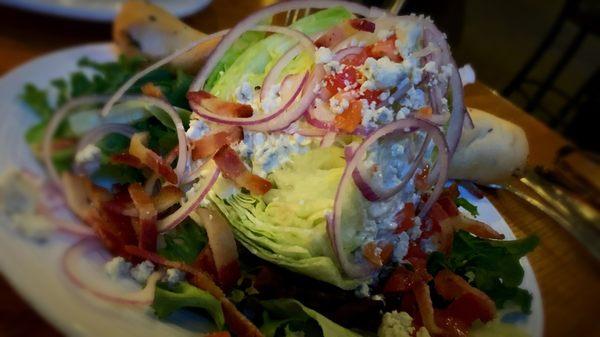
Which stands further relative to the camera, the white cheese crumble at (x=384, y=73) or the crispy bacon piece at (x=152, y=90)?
the white cheese crumble at (x=384, y=73)

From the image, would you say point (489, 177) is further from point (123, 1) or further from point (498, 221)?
point (123, 1)

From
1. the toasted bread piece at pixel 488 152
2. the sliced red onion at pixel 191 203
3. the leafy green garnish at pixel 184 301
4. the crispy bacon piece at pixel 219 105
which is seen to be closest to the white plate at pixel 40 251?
the leafy green garnish at pixel 184 301

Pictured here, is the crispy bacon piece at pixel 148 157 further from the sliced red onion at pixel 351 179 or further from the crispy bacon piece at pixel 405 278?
the crispy bacon piece at pixel 405 278

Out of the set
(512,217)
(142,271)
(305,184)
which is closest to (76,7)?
(142,271)

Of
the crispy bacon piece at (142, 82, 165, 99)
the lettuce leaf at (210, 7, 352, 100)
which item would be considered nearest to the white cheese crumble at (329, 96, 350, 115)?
the lettuce leaf at (210, 7, 352, 100)

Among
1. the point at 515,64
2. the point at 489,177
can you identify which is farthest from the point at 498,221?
the point at 515,64

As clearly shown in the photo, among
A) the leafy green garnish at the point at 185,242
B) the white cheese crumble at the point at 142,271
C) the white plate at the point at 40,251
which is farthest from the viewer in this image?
the leafy green garnish at the point at 185,242

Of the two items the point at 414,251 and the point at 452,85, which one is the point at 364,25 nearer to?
the point at 452,85
